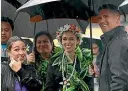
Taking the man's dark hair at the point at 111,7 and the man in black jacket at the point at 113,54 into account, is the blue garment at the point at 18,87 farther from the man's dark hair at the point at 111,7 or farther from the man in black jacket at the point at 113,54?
the man's dark hair at the point at 111,7

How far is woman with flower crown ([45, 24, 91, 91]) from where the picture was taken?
19.0 feet

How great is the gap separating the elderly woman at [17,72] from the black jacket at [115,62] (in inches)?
32.4

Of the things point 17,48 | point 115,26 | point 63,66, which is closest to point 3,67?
point 17,48

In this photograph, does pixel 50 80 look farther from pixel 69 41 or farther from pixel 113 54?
pixel 113 54

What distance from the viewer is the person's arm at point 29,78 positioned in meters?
5.46

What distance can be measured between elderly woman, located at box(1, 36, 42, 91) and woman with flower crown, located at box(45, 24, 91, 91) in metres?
0.27

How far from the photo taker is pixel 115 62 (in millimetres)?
4949

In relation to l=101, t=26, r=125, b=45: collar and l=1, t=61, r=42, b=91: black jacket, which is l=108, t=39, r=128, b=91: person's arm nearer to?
l=101, t=26, r=125, b=45: collar

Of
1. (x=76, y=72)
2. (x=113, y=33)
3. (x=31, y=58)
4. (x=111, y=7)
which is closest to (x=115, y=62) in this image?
(x=113, y=33)

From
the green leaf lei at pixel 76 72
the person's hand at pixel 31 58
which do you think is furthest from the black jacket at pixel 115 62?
the person's hand at pixel 31 58

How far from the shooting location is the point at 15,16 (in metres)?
6.76

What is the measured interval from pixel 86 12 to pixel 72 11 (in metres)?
0.25

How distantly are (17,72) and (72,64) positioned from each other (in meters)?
0.73

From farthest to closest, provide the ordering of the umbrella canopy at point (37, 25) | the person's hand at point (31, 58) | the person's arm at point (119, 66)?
the umbrella canopy at point (37, 25) → the person's hand at point (31, 58) → the person's arm at point (119, 66)
